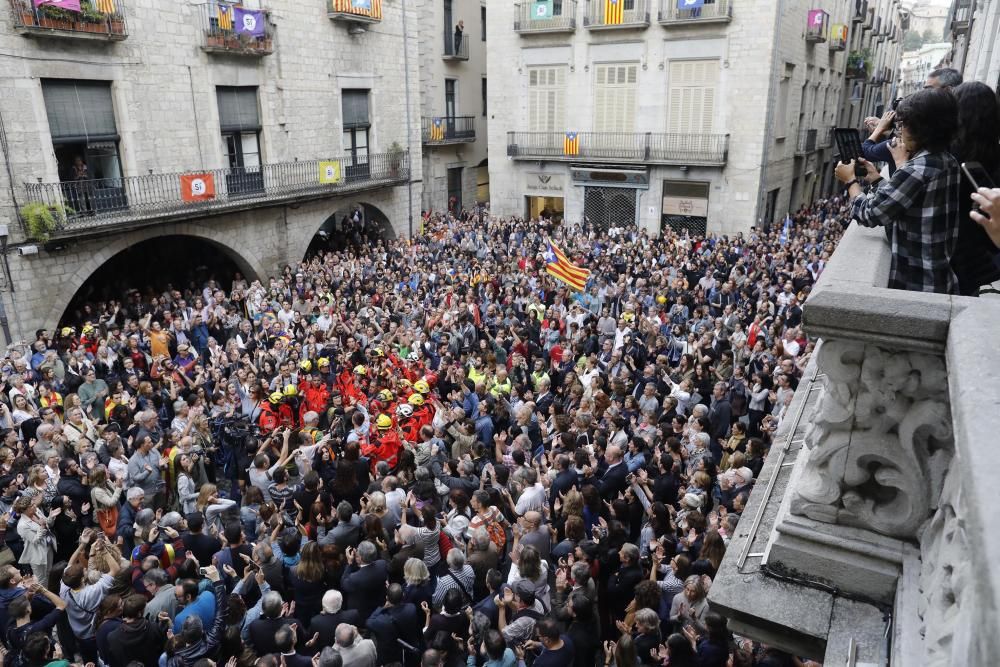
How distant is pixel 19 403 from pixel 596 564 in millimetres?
8593

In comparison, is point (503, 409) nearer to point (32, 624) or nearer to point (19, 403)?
point (32, 624)

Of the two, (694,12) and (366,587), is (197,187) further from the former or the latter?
(694,12)

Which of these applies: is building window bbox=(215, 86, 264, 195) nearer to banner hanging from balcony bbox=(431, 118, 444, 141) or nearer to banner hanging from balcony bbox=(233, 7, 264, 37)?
banner hanging from balcony bbox=(233, 7, 264, 37)

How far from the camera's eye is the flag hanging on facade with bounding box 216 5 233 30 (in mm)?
17734

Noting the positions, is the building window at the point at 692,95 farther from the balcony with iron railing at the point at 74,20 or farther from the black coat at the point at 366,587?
the black coat at the point at 366,587

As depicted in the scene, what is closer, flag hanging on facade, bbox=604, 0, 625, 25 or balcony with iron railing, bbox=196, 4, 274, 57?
balcony with iron railing, bbox=196, 4, 274, 57

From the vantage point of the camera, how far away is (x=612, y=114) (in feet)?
85.6

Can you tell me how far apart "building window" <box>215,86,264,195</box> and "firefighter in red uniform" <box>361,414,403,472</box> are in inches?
502

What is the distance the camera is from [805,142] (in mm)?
28344

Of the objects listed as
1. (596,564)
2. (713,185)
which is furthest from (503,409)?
(713,185)

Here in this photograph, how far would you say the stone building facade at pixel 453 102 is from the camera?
94.0 feet

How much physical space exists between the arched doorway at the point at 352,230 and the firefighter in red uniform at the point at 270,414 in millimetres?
14110

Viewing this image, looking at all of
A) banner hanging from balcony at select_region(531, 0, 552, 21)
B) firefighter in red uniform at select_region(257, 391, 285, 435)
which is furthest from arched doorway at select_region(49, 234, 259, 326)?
banner hanging from balcony at select_region(531, 0, 552, 21)

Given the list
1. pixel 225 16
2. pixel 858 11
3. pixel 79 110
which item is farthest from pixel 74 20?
pixel 858 11
